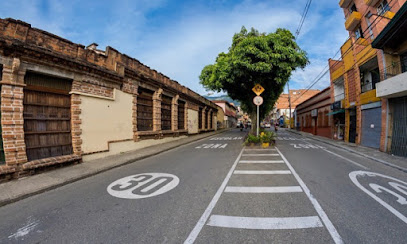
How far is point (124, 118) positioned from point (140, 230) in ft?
26.0

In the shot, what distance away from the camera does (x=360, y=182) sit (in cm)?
472

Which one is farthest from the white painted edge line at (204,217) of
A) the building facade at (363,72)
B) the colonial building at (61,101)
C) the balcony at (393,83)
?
the building facade at (363,72)

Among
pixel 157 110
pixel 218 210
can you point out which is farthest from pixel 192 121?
pixel 218 210

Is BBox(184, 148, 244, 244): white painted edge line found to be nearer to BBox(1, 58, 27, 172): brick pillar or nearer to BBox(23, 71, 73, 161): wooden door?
BBox(1, 58, 27, 172): brick pillar

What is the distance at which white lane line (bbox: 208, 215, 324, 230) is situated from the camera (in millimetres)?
2686

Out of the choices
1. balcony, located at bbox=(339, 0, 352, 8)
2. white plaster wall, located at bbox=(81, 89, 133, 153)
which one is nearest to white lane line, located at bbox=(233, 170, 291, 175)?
white plaster wall, located at bbox=(81, 89, 133, 153)

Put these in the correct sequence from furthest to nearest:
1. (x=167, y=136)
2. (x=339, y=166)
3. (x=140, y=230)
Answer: (x=167, y=136) → (x=339, y=166) → (x=140, y=230)

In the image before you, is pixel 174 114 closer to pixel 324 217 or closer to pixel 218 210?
pixel 218 210

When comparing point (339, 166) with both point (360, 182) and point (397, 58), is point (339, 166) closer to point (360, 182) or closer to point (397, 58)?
point (360, 182)

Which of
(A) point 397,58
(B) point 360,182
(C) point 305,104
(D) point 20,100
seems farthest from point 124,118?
(C) point 305,104

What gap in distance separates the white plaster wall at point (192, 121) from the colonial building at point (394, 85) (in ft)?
49.5

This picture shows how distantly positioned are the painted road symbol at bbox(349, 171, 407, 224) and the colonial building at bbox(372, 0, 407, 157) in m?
5.97

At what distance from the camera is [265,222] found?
2816mm

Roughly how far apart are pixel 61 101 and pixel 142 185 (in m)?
5.01
